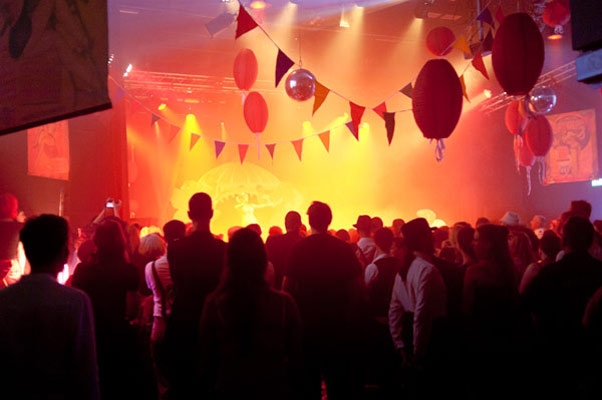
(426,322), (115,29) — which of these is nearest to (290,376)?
(426,322)

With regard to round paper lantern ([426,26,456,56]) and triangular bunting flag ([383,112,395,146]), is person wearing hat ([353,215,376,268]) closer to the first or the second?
triangular bunting flag ([383,112,395,146])

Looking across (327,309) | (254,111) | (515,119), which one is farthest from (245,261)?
(515,119)

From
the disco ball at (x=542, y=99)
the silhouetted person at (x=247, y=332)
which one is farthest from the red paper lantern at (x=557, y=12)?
the silhouetted person at (x=247, y=332)

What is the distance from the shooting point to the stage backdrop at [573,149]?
1095cm

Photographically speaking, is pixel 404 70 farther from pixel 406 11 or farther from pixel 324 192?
pixel 324 192

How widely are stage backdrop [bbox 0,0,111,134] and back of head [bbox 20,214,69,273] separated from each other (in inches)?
29.6

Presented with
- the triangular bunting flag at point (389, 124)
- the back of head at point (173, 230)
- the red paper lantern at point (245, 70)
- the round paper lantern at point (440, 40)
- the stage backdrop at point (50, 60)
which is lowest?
the back of head at point (173, 230)

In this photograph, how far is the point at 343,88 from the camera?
1403 centimetres

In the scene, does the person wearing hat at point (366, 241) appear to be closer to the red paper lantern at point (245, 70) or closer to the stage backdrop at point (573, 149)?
the red paper lantern at point (245, 70)

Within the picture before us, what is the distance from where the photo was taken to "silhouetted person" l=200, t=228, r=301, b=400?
6.32ft

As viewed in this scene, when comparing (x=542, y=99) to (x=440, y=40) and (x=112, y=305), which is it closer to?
(x=440, y=40)

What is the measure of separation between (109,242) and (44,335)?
1107 millimetres

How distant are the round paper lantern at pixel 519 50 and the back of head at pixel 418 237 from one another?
2.00 m

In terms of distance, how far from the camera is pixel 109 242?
8.94ft
